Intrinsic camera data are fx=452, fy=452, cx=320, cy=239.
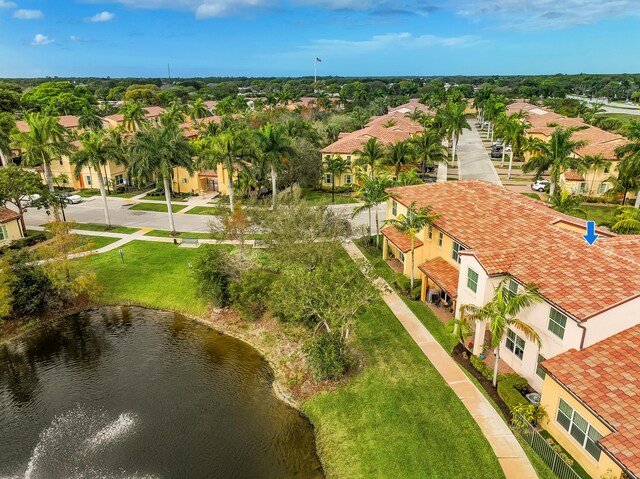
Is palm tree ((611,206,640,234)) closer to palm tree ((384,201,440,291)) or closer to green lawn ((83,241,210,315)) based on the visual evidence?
palm tree ((384,201,440,291))

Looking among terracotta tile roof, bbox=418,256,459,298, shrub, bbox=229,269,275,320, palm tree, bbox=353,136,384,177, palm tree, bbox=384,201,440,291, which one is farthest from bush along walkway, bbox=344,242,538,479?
palm tree, bbox=353,136,384,177

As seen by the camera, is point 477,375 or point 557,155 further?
point 557,155

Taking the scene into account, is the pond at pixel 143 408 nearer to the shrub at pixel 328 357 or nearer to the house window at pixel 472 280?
the shrub at pixel 328 357

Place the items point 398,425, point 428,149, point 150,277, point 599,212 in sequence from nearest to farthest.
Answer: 1. point 398,425
2. point 150,277
3. point 599,212
4. point 428,149

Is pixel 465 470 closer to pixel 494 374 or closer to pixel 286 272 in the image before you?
pixel 494 374

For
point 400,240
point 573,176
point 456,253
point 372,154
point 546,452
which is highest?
point 372,154

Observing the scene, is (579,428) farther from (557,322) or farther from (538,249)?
(538,249)

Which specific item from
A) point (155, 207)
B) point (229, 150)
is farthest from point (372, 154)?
point (155, 207)
